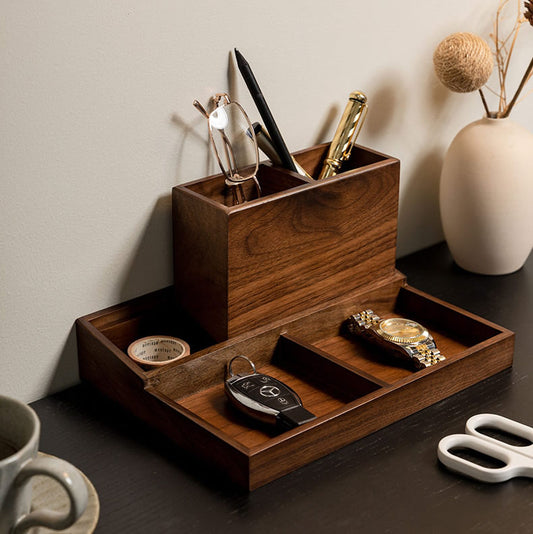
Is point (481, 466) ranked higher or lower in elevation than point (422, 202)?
lower

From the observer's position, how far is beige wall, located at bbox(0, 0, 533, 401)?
741 millimetres

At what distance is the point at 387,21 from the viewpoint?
99 cm

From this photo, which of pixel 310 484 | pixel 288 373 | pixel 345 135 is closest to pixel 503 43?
pixel 345 135

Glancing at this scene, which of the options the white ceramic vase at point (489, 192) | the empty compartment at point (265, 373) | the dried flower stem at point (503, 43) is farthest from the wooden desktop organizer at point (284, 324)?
the dried flower stem at point (503, 43)

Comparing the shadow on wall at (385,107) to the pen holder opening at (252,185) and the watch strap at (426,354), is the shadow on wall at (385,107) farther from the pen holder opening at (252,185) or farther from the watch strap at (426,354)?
the watch strap at (426,354)

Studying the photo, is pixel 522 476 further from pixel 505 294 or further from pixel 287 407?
pixel 505 294

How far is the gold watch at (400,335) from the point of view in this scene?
0.85 meters

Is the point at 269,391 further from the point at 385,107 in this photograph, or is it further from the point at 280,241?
the point at 385,107

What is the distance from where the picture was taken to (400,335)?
890 mm

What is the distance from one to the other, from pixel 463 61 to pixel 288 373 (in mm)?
387

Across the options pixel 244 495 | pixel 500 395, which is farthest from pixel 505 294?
pixel 244 495

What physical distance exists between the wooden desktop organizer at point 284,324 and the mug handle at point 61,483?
0.52ft

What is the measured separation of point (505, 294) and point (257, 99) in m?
0.39

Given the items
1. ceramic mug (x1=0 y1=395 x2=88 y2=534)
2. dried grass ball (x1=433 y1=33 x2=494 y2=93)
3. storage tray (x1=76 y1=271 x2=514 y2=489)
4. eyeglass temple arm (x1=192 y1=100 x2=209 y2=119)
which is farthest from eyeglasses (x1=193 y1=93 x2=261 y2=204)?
ceramic mug (x1=0 y1=395 x2=88 y2=534)
